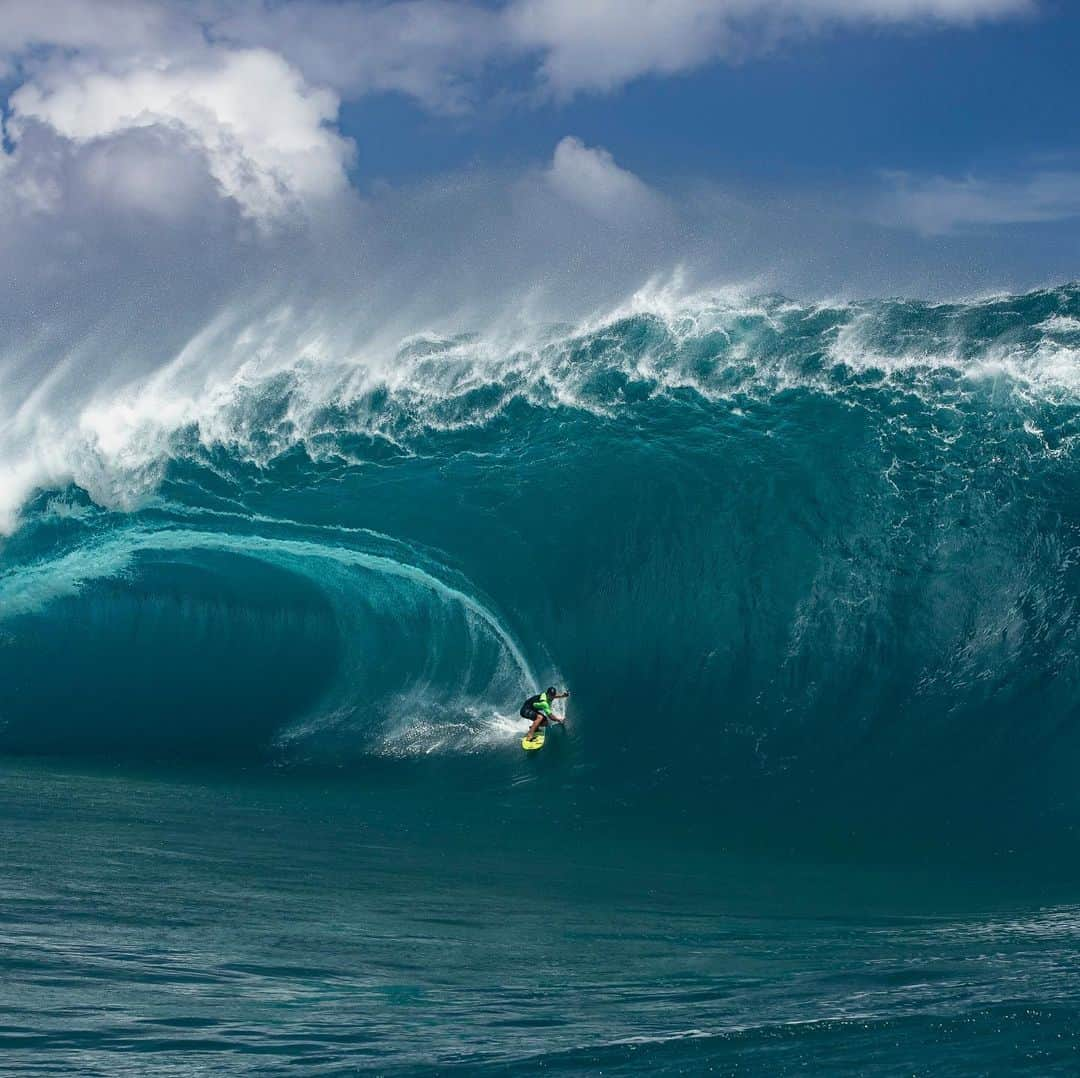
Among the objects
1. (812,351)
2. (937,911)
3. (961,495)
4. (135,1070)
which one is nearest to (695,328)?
(812,351)

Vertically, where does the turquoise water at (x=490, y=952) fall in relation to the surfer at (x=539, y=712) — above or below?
below

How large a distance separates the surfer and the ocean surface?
0.75 feet

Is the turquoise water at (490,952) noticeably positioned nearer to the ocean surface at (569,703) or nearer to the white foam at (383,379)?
the ocean surface at (569,703)

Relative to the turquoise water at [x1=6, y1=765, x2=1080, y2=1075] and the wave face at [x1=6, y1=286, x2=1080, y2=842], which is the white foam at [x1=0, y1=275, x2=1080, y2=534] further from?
the turquoise water at [x1=6, y1=765, x2=1080, y2=1075]

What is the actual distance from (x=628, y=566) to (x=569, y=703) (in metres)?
2.44

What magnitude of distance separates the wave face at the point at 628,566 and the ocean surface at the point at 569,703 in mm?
60

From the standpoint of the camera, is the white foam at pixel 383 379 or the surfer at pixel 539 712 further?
the white foam at pixel 383 379

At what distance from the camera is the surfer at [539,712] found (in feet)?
52.4

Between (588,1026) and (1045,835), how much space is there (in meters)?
7.25

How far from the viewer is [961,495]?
16.7 m

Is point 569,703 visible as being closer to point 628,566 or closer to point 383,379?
point 628,566

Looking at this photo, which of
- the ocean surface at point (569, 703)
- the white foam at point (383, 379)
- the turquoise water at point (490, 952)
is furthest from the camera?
the white foam at point (383, 379)

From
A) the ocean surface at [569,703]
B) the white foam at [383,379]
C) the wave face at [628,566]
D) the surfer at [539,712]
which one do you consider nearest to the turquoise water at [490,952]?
the ocean surface at [569,703]

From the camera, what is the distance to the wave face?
15289mm
